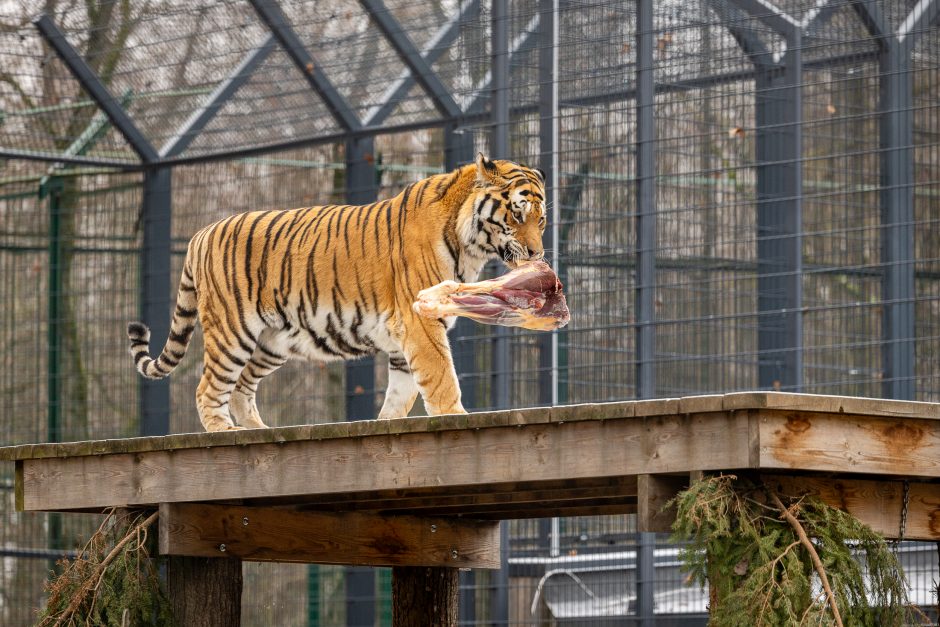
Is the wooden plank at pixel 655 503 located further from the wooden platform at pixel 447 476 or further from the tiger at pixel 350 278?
the tiger at pixel 350 278

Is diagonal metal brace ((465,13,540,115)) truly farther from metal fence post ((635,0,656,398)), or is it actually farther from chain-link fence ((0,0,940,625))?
metal fence post ((635,0,656,398))

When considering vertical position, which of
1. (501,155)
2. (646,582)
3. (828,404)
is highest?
(501,155)

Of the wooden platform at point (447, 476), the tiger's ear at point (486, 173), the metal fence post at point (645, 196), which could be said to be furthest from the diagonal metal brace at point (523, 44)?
the wooden platform at point (447, 476)

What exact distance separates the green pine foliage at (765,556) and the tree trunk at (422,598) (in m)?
2.19

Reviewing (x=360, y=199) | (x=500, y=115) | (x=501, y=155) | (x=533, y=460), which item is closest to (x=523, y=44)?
(x=500, y=115)

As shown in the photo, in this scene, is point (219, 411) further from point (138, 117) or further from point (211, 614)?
point (138, 117)

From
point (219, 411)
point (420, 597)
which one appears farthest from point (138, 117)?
point (420, 597)

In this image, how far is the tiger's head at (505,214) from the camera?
206 inches

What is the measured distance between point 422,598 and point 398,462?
1.55 meters

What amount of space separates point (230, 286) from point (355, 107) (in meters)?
2.19

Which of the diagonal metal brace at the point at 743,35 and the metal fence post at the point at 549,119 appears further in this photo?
the diagonal metal brace at the point at 743,35

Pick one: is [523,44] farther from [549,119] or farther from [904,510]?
[904,510]

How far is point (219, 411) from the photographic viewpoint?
578cm

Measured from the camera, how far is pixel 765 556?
3479 mm
